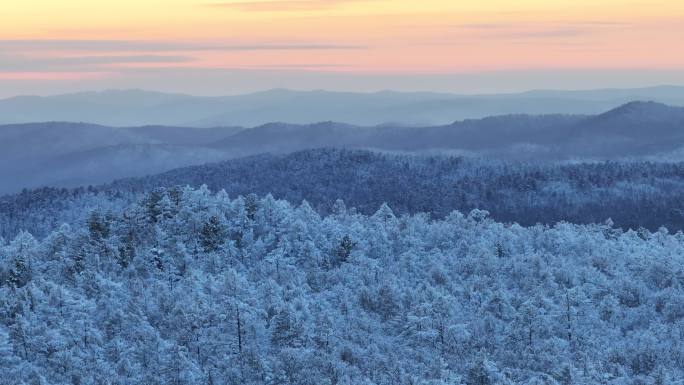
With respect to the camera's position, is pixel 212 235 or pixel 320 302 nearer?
pixel 320 302

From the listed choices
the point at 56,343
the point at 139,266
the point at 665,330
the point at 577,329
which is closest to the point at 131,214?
the point at 139,266

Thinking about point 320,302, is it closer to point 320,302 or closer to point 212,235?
point 320,302

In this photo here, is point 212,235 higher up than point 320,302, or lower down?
higher up

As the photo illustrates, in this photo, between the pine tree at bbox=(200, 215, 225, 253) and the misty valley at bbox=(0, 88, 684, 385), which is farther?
the pine tree at bbox=(200, 215, 225, 253)

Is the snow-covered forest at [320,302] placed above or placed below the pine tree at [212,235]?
below

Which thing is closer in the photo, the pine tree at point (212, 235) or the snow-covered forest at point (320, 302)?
the snow-covered forest at point (320, 302)

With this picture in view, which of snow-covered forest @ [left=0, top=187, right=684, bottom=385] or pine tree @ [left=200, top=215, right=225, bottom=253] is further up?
pine tree @ [left=200, top=215, right=225, bottom=253]

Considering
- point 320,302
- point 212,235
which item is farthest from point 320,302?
point 212,235

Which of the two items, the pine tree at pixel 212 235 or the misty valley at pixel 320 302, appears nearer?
the misty valley at pixel 320 302

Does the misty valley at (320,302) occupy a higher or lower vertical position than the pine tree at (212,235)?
lower
